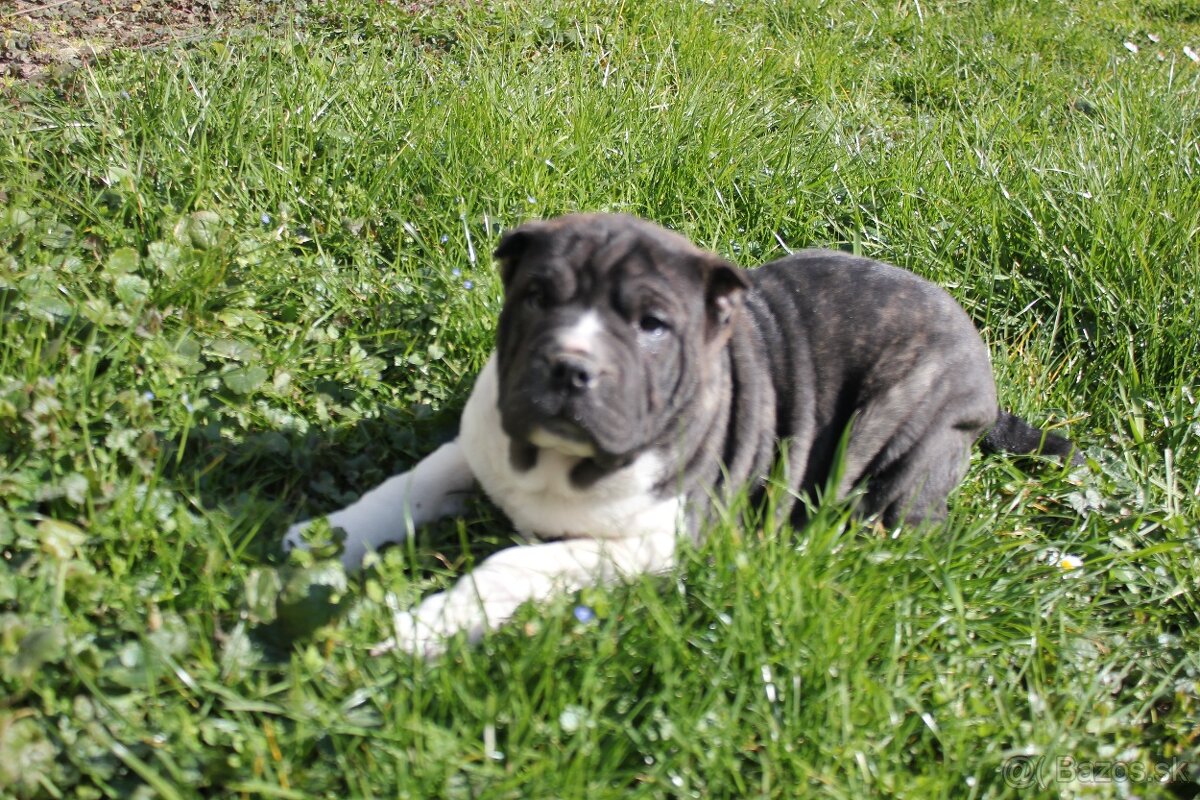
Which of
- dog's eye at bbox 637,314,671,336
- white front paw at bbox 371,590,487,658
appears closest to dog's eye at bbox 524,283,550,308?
dog's eye at bbox 637,314,671,336

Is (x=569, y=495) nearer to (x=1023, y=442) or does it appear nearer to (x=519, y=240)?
(x=519, y=240)

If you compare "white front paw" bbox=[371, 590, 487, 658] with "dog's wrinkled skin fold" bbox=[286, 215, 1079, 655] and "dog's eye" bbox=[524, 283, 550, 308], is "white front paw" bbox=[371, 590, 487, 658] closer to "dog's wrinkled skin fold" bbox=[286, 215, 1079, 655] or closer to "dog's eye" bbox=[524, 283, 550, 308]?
"dog's wrinkled skin fold" bbox=[286, 215, 1079, 655]

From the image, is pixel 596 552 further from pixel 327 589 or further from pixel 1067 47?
pixel 1067 47

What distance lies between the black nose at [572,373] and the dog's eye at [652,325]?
1.11ft

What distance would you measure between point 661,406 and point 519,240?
69 centimetres

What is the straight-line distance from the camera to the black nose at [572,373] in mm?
3250

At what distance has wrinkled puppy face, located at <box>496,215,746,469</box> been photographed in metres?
3.32

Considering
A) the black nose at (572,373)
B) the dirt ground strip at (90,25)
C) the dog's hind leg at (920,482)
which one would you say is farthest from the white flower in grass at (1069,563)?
the dirt ground strip at (90,25)

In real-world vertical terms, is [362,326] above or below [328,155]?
below

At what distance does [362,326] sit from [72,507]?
159 centimetres

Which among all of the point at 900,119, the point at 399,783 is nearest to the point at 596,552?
the point at 399,783

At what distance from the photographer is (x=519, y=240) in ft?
11.9

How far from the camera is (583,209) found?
5.29m

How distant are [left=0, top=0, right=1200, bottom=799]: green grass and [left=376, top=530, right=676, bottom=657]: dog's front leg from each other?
9 cm
